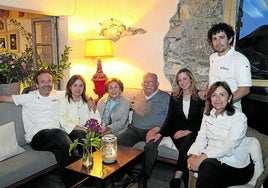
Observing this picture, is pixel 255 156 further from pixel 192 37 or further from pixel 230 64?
pixel 192 37

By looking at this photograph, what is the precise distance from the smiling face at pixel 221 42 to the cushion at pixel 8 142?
2170mm

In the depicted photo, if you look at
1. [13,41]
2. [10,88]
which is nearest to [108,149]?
[10,88]

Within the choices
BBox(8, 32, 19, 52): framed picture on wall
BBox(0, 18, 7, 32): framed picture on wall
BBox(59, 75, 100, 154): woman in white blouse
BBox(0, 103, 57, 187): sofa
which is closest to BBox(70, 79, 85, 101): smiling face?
BBox(59, 75, 100, 154): woman in white blouse

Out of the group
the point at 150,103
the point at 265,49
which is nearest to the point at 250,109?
the point at 265,49

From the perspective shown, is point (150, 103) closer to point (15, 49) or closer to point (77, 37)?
point (77, 37)

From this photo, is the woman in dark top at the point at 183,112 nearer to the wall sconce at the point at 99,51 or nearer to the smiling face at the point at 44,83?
the smiling face at the point at 44,83

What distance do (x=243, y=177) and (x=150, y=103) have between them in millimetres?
1392

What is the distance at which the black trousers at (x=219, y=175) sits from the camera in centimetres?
205

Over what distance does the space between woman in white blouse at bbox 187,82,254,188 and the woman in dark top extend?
0.47 meters

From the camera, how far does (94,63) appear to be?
179 inches

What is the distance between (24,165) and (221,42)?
2151 millimetres

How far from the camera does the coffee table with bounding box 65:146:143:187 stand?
2.12 meters

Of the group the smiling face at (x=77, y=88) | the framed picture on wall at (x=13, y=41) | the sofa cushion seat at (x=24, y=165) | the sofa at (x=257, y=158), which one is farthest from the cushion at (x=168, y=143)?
the framed picture on wall at (x=13, y=41)

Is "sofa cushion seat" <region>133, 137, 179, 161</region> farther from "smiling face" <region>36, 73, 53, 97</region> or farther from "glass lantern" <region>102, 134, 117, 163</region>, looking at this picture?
"smiling face" <region>36, 73, 53, 97</region>
